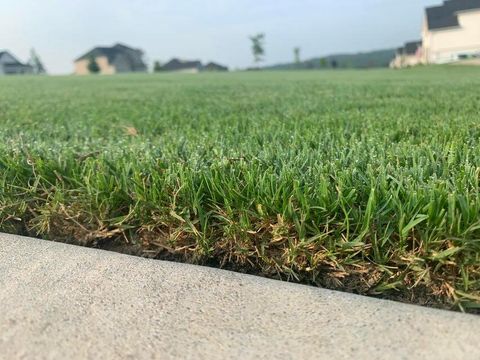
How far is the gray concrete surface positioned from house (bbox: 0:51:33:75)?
85213 millimetres

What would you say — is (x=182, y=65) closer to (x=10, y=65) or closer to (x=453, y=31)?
(x=10, y=65)

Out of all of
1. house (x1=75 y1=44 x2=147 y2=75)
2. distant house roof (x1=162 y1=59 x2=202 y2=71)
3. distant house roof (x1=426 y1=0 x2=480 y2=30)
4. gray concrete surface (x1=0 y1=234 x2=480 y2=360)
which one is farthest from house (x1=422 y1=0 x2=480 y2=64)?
gray concrete surface (x1=0 y1=234 x2=480 y2=360)

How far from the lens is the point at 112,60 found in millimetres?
81250

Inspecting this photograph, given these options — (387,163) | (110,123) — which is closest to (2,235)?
(387,163)

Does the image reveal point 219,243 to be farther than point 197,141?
No

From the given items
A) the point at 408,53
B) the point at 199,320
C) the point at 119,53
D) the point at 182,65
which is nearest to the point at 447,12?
the point at 408,53

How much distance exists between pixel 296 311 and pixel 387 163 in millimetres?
881

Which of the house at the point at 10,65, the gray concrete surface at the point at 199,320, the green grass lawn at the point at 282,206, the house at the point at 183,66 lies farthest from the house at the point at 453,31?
the house at the point at 10,65

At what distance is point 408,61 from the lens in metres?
72.6

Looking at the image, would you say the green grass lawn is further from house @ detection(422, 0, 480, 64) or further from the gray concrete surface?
house @ detection(422, 0, 480, 64)

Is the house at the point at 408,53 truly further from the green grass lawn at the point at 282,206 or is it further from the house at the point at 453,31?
the green grass lawn at the point at 282,206

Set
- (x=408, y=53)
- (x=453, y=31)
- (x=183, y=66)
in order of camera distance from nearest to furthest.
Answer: (x=453, y=31) → (x=408, y=53) → (x=183, y=66)

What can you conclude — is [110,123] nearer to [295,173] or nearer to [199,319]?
[295,173]

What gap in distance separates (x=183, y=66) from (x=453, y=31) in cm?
4996
